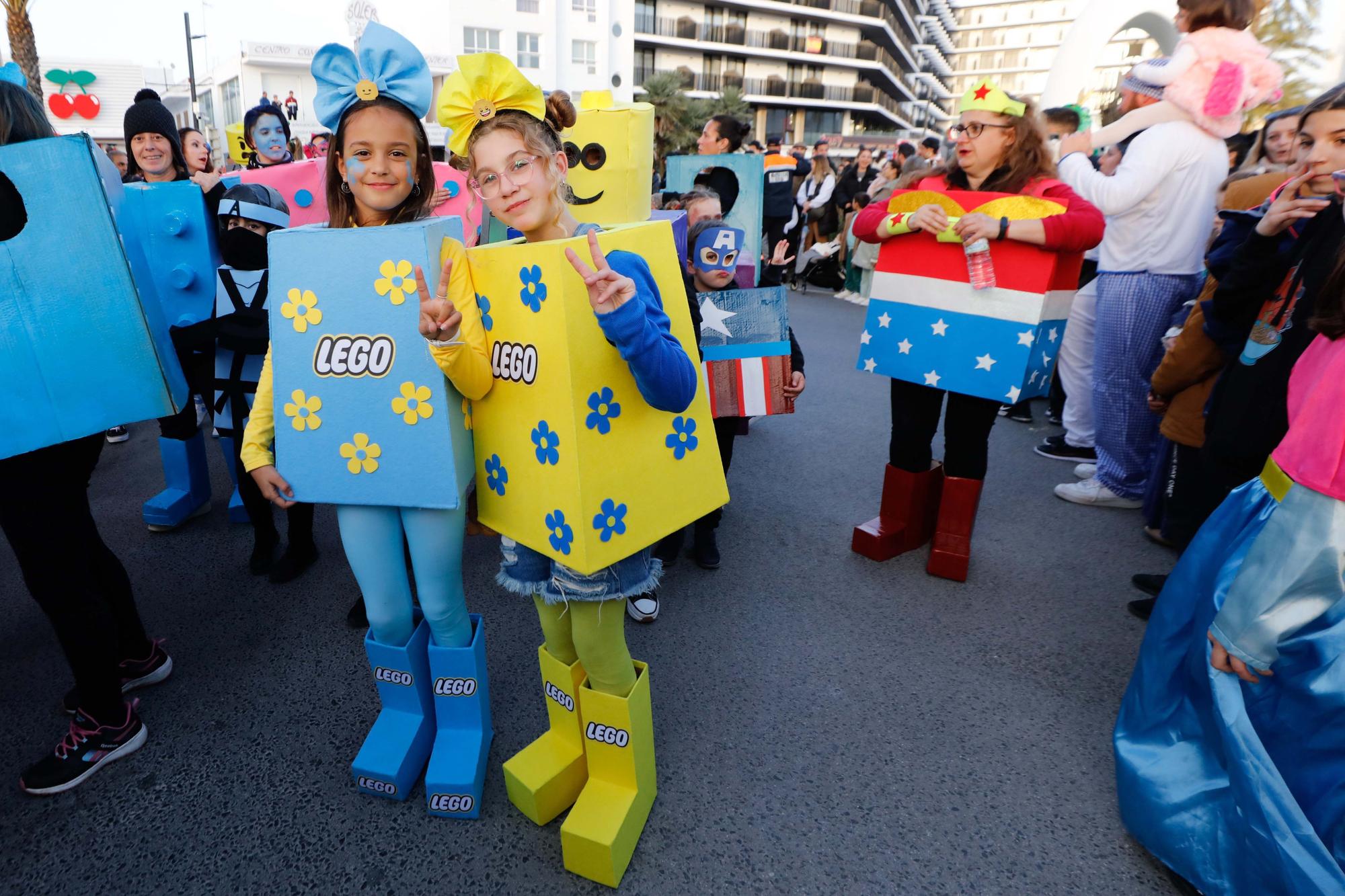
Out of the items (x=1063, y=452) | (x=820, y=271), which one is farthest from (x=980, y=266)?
(x=820, y=271)

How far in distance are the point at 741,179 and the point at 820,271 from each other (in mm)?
5448

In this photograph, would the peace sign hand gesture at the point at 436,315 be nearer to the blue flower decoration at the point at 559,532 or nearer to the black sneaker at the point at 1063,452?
the blue flower decoration at the point at 559,532

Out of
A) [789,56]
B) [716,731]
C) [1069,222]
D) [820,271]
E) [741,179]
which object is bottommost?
[716,731]

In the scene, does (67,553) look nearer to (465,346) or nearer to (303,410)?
(303,410)

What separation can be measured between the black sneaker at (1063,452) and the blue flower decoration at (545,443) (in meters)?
3.67

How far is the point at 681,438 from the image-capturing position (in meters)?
1.52

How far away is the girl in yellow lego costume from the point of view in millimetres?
1273

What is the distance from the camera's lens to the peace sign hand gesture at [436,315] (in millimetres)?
1305

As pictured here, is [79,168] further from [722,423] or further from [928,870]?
[928,870]

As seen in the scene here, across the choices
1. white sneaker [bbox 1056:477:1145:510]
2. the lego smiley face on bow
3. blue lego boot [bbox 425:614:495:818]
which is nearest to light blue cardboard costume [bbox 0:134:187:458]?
blue lego boot [bbox 425:614:495:818]

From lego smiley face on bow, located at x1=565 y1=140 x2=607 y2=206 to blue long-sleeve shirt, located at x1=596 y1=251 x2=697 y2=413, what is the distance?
6.02ft

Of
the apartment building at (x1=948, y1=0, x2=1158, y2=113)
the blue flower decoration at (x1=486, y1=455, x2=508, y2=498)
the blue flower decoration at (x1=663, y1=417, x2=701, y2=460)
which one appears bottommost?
the blue flower decoration at (x1=486, y1=455, x2=508, y2=498)

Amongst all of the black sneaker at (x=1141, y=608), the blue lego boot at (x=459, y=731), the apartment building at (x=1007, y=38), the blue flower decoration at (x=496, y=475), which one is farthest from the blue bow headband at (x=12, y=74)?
the apartment building at (x=1007, y=38)

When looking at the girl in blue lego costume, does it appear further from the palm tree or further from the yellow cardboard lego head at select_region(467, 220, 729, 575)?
the palm tree
